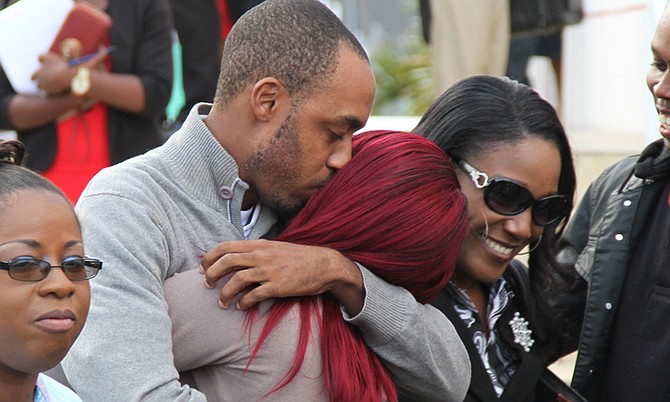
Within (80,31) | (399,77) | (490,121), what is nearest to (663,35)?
(490,121)

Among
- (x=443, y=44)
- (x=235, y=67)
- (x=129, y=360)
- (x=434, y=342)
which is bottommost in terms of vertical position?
(x=443, y=44)

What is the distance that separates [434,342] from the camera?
97.3 inches

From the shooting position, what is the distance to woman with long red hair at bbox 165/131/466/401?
2.23 m

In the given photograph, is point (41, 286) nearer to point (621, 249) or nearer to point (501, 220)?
point (501, 220)

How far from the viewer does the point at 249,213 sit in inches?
101

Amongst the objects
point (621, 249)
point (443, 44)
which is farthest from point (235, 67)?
point (443, 44)

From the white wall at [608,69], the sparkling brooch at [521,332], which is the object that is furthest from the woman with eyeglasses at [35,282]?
the white wall at [608,69]

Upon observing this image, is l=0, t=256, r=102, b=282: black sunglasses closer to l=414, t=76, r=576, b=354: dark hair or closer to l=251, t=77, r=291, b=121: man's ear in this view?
l=251, t=77, r=291, b=121: man's ear

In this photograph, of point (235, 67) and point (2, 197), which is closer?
point (2, 197)

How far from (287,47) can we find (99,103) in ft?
6.45

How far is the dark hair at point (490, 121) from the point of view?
2.94 m

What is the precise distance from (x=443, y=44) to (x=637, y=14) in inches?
138

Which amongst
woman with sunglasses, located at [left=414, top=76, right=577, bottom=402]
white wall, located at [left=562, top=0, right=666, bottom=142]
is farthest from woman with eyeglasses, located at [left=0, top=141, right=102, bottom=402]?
white wall, located at [left=562, top=0, right=666, bottom=142]

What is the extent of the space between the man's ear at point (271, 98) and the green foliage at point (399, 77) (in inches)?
388
